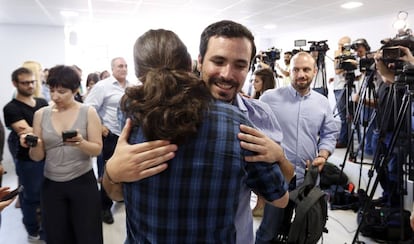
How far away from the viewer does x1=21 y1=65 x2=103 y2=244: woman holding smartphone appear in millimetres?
1758

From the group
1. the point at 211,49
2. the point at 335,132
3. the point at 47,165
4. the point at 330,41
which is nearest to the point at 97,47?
the point at 330,41

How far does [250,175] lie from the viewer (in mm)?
765

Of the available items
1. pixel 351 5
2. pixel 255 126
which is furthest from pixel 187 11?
pixel 255 126

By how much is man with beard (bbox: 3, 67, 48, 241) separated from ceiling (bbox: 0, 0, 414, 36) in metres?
2.07

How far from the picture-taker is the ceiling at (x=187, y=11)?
4.17m

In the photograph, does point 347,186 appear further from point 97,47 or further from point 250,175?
point 97,47

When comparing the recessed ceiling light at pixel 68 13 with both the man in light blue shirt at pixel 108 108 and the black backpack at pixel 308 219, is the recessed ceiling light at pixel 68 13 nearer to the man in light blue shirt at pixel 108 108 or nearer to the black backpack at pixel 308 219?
the man in light blue shirt at pixel 108 108

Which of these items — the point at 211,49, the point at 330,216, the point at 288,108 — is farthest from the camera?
the point at 330,216

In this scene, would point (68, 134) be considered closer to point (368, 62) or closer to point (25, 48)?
point (368, 62)

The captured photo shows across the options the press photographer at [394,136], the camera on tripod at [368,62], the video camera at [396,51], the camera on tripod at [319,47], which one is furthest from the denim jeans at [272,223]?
the camera on tripod at [319,47]

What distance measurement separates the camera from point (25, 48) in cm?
568

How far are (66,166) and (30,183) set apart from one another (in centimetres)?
80

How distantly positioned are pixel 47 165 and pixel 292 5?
12.6ft

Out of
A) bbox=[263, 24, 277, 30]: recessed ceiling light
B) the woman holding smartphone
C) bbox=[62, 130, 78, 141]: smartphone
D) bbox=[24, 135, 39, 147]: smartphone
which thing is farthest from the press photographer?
bbox=[263, 24, 277, 30]: recessed ceiling light
